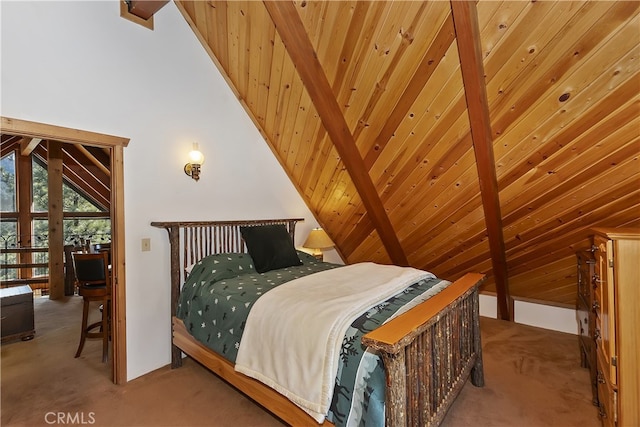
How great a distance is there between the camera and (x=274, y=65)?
8.99 feet

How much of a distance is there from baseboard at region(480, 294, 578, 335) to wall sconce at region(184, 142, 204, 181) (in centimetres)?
385

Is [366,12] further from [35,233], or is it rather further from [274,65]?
[35,233]

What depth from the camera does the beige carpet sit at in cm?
205

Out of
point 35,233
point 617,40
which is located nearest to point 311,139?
point 617,40

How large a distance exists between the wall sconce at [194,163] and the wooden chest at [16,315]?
2417mm

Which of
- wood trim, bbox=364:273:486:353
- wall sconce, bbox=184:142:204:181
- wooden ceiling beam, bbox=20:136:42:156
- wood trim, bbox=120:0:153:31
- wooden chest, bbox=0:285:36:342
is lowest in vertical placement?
wooden chest, bbox=0:285:36:342

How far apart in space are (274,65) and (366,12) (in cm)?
103

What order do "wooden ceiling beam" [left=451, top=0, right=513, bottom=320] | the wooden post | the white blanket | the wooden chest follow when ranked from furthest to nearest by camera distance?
the wooden post, the wooden chest, "wooden ceiling beam" [left=451, top=0, right=513, bottom=320], the white blanket

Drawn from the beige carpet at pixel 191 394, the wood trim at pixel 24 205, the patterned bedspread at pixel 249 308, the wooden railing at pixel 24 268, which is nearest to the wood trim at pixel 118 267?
the beige carpet at pixel 191 394

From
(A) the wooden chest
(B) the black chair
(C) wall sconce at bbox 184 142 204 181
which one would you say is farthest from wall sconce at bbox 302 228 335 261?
(A) the wooden chest

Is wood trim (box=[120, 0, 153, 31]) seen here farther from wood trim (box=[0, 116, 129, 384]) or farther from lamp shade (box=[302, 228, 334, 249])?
lamp shade (box=[302, 228, 334, 249])

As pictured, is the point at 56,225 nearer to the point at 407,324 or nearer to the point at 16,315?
the point at 16,315

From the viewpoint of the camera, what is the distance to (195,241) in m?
2.96

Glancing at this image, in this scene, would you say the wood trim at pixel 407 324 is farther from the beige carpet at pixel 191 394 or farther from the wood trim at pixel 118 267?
the wood trim at pixel 118 267
